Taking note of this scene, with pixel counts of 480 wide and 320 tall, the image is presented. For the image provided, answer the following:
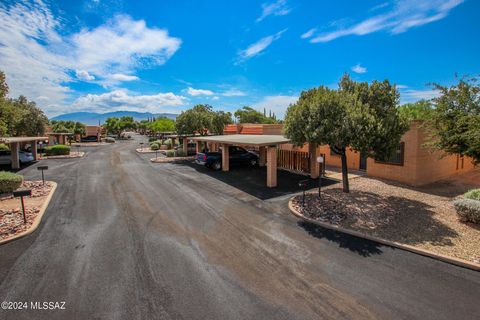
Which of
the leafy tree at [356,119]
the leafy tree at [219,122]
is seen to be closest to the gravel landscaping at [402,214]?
the leafy tree at [356,119]

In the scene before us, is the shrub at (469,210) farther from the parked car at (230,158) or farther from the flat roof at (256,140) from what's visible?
the parked car at (230,158)

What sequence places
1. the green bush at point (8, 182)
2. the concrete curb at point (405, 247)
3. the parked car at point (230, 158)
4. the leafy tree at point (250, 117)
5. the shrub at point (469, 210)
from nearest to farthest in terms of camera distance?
the concrete curb at point (405, 247) < the shrub at point (469, 210) < the green bush at point (8, 182) < the parked car at point (230, 158) < the leafy tree at point (250, 117)

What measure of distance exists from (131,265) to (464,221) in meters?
11.0

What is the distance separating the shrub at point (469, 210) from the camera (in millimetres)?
8062

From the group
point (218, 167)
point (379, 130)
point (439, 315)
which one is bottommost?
point (439, 315)

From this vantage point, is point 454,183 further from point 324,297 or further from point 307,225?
point 324,297

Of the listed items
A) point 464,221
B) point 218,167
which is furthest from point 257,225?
point 218,167

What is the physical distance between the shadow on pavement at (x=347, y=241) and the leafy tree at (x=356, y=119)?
3.68 metres

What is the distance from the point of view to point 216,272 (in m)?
5.58

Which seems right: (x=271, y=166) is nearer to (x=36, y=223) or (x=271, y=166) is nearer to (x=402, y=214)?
(x=402, y=214)

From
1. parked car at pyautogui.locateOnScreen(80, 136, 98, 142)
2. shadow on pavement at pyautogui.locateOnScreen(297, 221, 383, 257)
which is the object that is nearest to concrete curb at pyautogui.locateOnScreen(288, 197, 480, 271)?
shadow on pavement at pyautogui.locateOnScreen(297, 221, 383, 257)

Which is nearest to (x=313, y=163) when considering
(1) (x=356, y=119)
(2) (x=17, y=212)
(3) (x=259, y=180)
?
(3) (x=259, y=180)

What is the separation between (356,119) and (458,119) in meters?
3.57

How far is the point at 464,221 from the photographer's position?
8477mm
